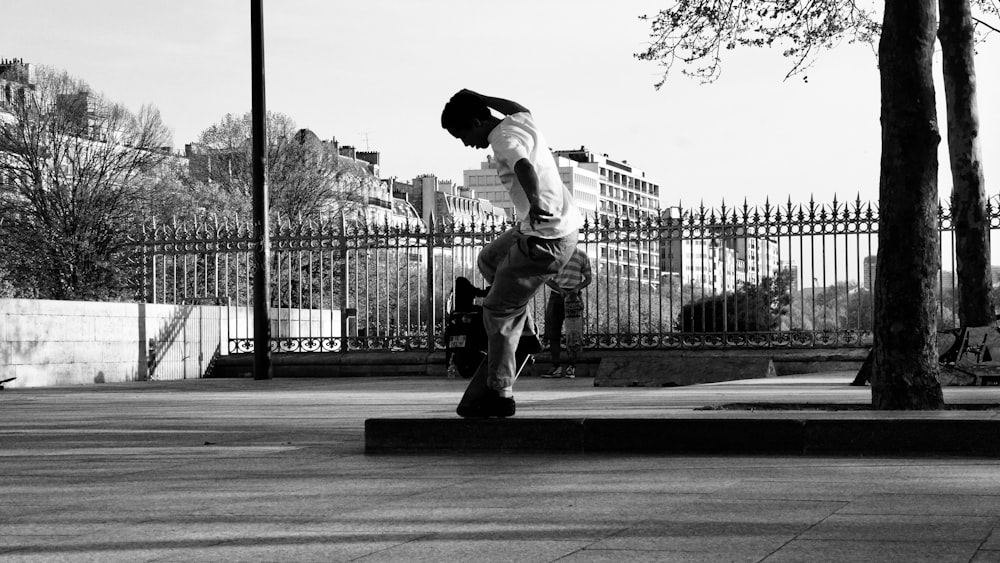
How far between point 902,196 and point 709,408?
6.01ft

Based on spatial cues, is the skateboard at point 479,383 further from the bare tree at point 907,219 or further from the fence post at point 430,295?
the fence post at point 430,295

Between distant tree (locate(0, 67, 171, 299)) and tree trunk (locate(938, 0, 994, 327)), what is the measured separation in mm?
32341

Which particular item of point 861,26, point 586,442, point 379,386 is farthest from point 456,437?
point 861,26

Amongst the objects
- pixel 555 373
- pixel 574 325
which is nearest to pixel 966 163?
pixel 574 325

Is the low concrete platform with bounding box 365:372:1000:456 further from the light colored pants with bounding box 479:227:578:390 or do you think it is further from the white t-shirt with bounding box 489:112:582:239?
the white t-shirt with bounding box 489:112:582:239

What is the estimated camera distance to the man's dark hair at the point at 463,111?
768cm

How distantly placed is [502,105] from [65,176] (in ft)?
142

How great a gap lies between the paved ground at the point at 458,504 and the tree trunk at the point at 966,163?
8.86 metres

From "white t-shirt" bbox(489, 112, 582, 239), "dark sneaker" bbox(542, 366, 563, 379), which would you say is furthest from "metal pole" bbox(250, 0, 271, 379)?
"white t-shirt" bbox(489, 112, 582, 239)

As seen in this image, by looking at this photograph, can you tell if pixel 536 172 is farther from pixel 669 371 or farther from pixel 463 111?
pixel 669 371

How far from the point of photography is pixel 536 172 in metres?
7.44

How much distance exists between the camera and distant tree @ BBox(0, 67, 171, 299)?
150 feet

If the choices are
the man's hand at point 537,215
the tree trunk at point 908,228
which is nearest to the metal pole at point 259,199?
the tree trunk at point 908,228

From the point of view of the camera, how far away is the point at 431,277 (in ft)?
74.4
